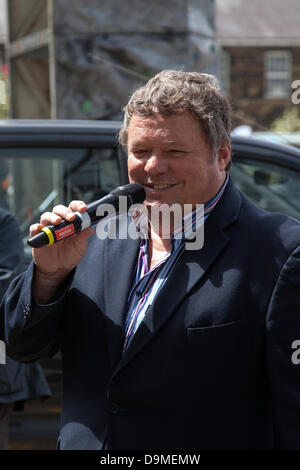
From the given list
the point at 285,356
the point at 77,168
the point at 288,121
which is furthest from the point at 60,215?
the point at 288,121

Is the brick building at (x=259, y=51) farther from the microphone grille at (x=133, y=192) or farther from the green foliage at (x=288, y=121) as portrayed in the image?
the microphone grille at (x=133, y=192)

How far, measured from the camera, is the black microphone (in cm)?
164

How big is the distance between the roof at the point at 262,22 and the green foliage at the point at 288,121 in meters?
2.54

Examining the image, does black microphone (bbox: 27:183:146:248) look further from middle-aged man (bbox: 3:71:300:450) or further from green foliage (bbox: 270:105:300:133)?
green foliage (bbox: 270:105:300:133)

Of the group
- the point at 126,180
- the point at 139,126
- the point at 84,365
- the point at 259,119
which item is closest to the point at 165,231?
the point at 139,126

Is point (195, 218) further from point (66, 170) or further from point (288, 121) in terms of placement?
point (288, 121)

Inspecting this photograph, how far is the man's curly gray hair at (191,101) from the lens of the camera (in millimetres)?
1750

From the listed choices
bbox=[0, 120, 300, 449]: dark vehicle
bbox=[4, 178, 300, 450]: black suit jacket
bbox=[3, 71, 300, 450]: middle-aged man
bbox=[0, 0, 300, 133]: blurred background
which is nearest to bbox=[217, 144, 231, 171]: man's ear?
bbox=[3, 71, 300, 450]: middle-aged man

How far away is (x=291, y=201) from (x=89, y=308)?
1.72m

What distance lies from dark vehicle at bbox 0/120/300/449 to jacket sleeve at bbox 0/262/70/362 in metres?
1.31

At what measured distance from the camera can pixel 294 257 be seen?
1.69 meters

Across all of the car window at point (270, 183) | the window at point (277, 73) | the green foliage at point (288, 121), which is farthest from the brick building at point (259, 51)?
the car window at point (270, 183)

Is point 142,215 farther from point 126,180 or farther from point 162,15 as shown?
point 162,15

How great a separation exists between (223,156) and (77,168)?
1568 millimetres
